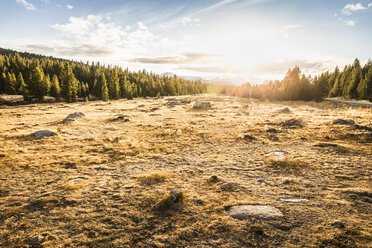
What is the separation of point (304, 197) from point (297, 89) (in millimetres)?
74329

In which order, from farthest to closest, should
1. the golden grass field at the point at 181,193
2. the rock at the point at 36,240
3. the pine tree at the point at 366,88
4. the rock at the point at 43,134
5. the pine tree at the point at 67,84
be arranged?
the pine tree at the point at 67,84
the pine tree at the point at 366,88
the rock at the point at 43,134
the golden grass field at the point at 181,193
the rock at the point at 36,240

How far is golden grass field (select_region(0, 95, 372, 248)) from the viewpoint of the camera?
4.76 metres

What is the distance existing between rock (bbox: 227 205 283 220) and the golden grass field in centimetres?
19

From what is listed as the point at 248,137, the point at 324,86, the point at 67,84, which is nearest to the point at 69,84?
the point at 67,84

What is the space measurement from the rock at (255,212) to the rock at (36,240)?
568 centimetres

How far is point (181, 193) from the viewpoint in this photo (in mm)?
6578

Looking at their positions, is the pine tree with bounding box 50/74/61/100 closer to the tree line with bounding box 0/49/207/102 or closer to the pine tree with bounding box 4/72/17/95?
the tree line with bounding box 0/49/207/102

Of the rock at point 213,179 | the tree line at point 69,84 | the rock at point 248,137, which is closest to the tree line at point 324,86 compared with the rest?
the tree line at point 69,84

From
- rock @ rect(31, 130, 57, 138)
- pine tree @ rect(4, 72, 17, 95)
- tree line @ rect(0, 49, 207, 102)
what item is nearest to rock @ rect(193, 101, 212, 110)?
rock @ rect(31, 130, 57, 138)

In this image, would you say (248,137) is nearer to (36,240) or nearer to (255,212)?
(255,212)

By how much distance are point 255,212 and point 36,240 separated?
6.62 metres

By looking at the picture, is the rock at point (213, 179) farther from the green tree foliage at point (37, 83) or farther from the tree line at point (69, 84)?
the green tree foliage at point (37, 83)

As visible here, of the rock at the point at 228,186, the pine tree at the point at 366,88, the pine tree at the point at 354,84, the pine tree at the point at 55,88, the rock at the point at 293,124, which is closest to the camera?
the rock at the point at 228,186

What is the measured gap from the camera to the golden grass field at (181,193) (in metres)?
4.76
